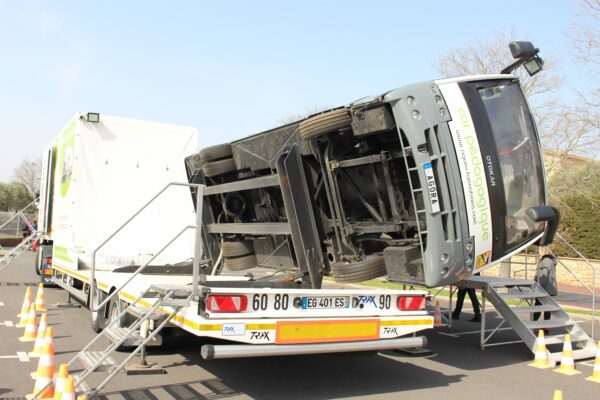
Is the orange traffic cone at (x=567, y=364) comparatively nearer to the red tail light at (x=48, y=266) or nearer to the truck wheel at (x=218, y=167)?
the truck wheel at (x=218, y=167)

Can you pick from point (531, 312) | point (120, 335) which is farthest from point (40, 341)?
point (531, 312)

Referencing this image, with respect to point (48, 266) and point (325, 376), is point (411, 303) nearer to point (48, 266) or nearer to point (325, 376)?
point (325, 376)

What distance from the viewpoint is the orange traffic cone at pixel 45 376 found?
4707 mm

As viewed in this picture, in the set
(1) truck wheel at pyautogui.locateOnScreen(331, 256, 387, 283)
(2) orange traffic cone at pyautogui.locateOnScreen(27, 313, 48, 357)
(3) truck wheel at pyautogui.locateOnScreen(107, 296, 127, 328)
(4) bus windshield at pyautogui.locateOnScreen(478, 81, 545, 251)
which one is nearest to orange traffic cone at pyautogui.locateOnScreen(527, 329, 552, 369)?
(4) bus windshield at pyautogui.locateOnScreen(478, 81, 545, 251)

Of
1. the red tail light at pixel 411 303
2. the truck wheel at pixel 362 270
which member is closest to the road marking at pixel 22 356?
the truck wheel at pixel 362 270

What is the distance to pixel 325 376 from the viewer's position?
20.1 feet

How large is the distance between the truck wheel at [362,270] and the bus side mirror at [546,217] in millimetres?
1603

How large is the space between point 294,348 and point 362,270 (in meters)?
1.18

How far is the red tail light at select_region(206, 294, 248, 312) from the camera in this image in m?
4.68

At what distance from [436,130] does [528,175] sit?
4.77 ft

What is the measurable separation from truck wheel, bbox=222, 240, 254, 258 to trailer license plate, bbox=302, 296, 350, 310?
8.28 feet

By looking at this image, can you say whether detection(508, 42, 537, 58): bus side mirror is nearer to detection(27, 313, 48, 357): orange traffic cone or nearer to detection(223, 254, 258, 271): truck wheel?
detection(223, 254, 258, 271): truck wheel

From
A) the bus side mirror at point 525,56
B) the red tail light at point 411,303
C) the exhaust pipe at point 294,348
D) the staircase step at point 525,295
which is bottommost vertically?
the exhaust pipe at point 294,348

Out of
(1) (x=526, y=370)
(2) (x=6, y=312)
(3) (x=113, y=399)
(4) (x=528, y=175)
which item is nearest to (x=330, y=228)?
(4) (x=528, y=175)
